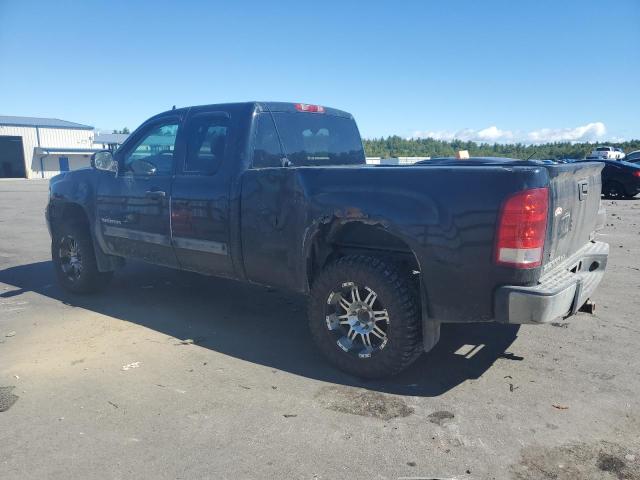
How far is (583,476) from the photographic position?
268 centimetres

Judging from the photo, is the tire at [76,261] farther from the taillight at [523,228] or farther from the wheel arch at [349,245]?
the taillight at [523,228]

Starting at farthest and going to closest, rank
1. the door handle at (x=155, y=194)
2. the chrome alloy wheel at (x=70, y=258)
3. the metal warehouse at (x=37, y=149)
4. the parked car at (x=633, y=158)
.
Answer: the metal warehouse at (x=37, y=149) < the parked car at (x=633, y=158) < the chrome alloy wheel at (x=70, y=258) < the door handle at (x=155, y=194)

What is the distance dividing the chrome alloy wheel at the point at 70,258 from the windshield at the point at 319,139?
301 centimetres

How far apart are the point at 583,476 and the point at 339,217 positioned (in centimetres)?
218

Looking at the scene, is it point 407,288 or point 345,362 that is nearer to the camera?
point 407,288

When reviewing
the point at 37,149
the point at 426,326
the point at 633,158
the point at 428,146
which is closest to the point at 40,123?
the point at 37,149

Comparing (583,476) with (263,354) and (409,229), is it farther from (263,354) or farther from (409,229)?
(263,354)

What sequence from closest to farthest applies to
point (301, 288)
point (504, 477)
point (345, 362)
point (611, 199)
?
point (504, 477)
point (345, 362)
point (301, 288)
point (611, 199)

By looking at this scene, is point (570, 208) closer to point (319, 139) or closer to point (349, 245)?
point (349, 245)

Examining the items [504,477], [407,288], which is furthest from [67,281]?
[504,477]

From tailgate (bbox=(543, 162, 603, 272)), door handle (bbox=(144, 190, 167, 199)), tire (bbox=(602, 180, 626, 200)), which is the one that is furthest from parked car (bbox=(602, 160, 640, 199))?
door handle (bbox=(144, 190, 167, 199))

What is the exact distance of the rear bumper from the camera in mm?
3162

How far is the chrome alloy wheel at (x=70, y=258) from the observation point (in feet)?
20.1

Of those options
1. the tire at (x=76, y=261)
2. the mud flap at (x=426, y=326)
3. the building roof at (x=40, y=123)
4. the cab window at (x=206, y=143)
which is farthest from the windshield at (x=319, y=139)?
the building roof at (x=40, y=123)
